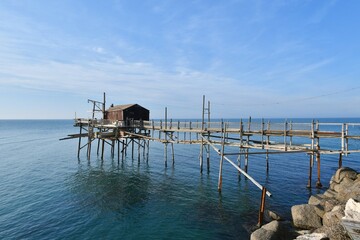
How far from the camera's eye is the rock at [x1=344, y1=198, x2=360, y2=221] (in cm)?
1114

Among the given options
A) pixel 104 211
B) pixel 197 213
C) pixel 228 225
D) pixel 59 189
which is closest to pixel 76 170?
pixel 59 189

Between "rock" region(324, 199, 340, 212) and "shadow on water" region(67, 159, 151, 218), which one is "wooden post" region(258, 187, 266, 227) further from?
"shadow on water" region(67, 159, 151, 218)

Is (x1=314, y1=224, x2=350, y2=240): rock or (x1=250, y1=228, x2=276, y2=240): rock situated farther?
(x1=250, y1=228, x2=276, y2=240): rock

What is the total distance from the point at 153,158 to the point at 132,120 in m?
7.72

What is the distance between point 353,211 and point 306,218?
3079mm

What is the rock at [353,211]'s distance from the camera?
11135mm

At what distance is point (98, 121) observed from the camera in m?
38.6

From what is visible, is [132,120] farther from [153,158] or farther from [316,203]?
[316,203]

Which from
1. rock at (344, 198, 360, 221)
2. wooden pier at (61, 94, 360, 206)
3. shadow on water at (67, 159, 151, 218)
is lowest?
shadow on water at (67, 159, 151, 218)

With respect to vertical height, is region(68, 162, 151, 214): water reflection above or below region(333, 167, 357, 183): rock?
below

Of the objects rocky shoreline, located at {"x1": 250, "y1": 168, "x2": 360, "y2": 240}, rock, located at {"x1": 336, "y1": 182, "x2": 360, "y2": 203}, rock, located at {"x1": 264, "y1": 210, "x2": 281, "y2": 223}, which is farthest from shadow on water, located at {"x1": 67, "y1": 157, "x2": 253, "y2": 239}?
rock, located at {"x1": 336, "y1": 182, "x2": 360, "y2": 203}

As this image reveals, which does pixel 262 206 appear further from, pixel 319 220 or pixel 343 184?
pixel 343 184

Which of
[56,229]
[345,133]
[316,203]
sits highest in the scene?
[345,133]

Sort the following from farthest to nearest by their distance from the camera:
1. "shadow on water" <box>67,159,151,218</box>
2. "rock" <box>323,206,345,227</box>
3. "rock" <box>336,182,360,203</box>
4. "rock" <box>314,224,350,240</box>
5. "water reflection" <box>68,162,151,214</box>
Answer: "water reflection" <box>68,162,151,214</box>, "shadow on water" <box>67,159,151,218</box>, "rock" <box>336,182,360,203</box>, "rock" <box>323,206,345,227</box>, "rock" <box>314,224,350,240</box>
